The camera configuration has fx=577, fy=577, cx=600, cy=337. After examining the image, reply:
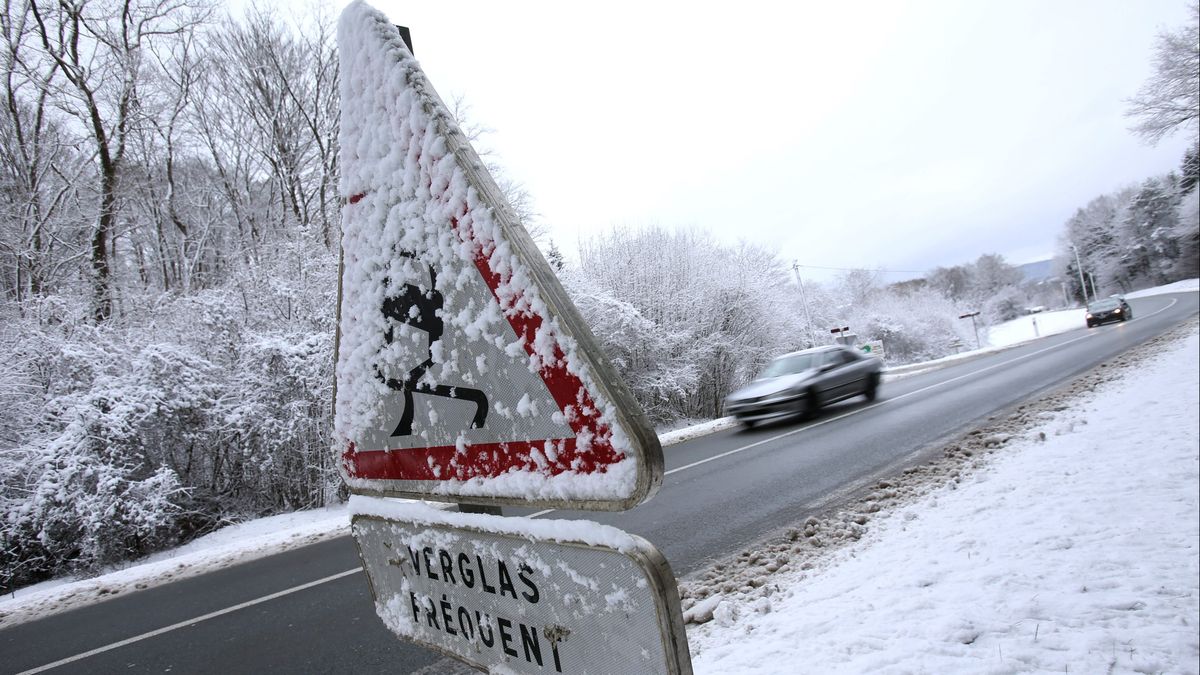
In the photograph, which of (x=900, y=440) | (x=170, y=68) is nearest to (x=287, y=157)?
(x=170, y=68)

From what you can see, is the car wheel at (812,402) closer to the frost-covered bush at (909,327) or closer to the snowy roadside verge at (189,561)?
the snowy roadside verge at (189,561)

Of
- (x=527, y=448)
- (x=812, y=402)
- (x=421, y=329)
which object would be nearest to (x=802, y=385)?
(x=812, y=402)

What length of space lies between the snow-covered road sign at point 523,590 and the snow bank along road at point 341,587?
279 centimetres

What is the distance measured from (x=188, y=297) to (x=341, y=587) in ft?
28.6

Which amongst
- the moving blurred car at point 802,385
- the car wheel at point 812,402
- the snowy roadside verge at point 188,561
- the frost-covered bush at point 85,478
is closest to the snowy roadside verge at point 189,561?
the snowy roadside verge at point 188,561

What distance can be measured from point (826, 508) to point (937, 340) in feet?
122

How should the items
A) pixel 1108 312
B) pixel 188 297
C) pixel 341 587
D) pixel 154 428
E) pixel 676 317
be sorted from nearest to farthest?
pixel 341 587
pixel 154 428
pixel 188 297
pixel 676 317
pixel 1108 312

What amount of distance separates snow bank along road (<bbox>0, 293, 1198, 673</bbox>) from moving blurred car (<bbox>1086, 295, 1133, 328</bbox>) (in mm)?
29894

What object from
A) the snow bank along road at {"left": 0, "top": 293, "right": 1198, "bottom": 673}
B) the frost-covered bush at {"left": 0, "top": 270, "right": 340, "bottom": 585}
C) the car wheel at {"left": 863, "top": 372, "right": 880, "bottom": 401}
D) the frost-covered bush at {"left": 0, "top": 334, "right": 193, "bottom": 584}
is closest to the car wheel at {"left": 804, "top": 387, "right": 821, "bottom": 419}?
the snow bank along road at {"left": 0, "top": 293, "right": 1198, "bottom": 673}

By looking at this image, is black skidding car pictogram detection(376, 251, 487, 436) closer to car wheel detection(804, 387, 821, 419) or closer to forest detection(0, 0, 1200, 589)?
forest detection(0, 0, 1200, 589)

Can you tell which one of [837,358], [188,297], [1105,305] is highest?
[188,297]

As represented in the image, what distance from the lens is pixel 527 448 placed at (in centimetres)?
90

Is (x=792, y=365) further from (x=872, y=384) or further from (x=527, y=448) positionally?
(x=527, y=448)

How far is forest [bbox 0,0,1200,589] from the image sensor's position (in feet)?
27.1
